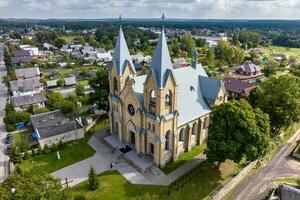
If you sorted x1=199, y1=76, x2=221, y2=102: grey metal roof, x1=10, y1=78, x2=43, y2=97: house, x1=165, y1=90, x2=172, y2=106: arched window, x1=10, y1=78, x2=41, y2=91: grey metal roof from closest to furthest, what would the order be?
x1=165, y1=90, x2=172, y2=106: arched window < x1=199, y1=76, x2=221, y2=102: grey metal roof < x1=10, y1=78, x2=43, y2=97: house < x1=10, y1=78, x2=41, y2=91: grey metal roof

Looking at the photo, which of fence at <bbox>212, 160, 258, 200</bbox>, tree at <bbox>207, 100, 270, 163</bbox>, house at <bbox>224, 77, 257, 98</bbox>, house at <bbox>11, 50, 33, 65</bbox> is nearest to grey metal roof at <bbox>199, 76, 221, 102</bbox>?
tree at <bbox>207, 100, 270, 163</bbox>

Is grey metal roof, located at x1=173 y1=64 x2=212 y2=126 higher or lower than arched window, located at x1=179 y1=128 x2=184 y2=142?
higher

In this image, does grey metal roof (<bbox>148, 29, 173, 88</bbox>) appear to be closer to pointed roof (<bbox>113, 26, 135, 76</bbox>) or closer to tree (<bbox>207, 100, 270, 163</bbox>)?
pointed roof (<bbox>113, 26, 135, 76</bbox>)

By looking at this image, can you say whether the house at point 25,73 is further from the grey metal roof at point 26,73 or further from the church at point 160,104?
the church at point 160,104

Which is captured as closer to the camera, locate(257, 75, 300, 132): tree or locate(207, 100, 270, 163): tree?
locate(207, 100, 270, 163): tree

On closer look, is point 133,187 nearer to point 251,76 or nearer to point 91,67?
point 251,76

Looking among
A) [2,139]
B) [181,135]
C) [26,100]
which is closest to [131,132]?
[181,135]

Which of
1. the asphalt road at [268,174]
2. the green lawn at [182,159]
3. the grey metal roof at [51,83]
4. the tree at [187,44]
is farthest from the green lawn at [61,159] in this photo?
the tree at [187,44]

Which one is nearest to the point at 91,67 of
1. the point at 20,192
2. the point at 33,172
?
the point at 33,172
